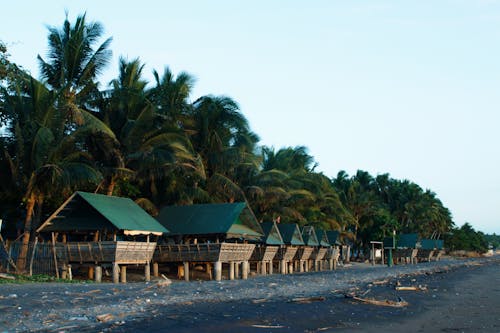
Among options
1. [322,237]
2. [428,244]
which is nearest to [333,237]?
[322,237]

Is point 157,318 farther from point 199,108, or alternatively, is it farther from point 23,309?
point 199,108

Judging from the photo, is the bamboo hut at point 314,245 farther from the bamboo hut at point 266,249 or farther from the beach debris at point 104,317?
the beach debris at point 104,317

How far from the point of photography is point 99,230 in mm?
27625

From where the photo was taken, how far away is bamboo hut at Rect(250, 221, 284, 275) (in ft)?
128

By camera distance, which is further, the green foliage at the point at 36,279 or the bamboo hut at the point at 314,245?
the bamboo hut at the point at 314,245

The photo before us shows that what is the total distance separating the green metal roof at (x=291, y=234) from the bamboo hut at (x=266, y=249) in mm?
2724

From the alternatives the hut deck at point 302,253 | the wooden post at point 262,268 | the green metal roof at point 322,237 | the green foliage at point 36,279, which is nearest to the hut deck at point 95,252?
the green foliage at point 36,279

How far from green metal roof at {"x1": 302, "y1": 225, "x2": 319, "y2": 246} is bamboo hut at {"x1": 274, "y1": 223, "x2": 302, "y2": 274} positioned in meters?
1.45

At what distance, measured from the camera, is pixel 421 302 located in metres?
20.1

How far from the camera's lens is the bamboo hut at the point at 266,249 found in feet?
128

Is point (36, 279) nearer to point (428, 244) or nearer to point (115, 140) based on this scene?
point (115, 140)

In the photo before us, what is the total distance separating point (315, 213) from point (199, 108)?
2314 cm

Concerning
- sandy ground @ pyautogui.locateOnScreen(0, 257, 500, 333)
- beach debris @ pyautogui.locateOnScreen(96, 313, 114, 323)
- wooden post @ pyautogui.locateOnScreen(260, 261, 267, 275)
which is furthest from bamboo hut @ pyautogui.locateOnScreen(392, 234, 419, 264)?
beach debris @ pyautogui.locateOnScreen(96, 313, 114, 323)

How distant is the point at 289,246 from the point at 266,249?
5794mm
